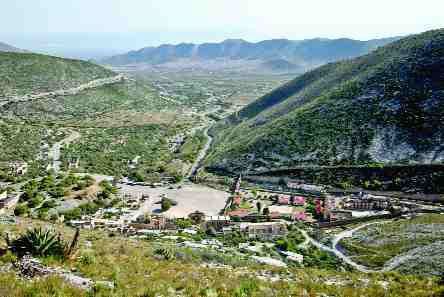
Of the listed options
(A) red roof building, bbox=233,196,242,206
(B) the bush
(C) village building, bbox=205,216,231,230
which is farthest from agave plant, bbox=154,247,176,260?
(A) red roof building, bbox=233,196,242,206

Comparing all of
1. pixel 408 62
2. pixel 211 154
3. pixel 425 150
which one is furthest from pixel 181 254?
pixel 408 62

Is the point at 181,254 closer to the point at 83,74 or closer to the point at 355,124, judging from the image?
the point at 355,124

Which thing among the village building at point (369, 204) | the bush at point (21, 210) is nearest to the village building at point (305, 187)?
the village building at point (369, 204)

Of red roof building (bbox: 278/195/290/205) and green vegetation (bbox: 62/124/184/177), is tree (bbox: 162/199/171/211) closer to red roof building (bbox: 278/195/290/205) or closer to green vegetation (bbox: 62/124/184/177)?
red roof building (bbox: 278/195/290/205)

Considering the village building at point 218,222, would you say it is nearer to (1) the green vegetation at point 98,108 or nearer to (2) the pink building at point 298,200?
(2) the pink building at point 298,200

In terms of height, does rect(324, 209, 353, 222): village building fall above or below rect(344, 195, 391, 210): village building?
below

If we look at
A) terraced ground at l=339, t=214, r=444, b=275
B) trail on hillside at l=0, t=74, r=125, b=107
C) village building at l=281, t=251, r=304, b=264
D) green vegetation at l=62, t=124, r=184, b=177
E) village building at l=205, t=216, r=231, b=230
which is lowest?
green vegetation at l=62, t=124, r=184, b=177
